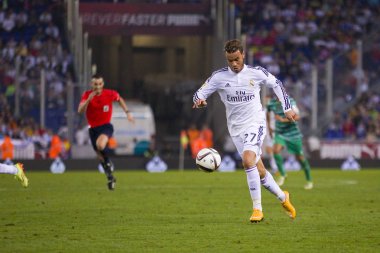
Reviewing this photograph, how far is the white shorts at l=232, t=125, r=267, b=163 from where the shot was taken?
14125mm

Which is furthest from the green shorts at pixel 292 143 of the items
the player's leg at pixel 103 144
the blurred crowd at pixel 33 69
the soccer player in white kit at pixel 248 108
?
the blurred crowd at pixel 33 69

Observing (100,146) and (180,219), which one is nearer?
(180,219)

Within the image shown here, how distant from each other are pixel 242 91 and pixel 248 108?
0.28 m

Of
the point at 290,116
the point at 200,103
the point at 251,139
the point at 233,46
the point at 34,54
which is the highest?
the point at 34,54

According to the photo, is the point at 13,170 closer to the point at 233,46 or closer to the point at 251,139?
the point at 251,139

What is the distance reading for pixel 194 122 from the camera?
1559 inches

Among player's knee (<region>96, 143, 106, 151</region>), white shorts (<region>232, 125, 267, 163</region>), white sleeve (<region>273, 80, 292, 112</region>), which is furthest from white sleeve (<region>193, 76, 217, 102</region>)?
player's knee (<region>96, 143, 106, 151</region>)

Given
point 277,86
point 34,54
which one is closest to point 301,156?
point 277,86

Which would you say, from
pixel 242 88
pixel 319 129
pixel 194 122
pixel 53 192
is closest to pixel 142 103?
pixel 194 122

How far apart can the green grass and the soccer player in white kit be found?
0.60 m

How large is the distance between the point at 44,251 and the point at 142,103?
2785 cm

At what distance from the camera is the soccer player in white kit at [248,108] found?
46.3 ft

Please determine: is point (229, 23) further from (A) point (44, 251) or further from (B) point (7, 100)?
(A) point (44, 251)

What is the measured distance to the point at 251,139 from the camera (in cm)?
1414
